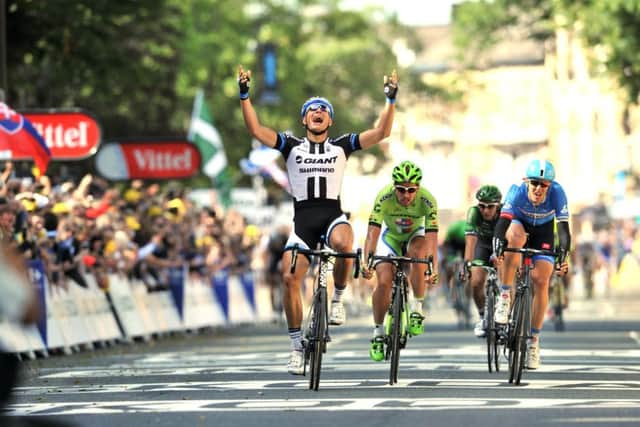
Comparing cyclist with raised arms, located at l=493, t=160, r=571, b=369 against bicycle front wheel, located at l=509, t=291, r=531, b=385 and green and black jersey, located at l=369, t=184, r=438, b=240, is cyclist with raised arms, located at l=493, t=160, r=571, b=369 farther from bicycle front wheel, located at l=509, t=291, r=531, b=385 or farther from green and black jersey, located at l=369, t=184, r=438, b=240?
green and black jersey, located at l=369, t=184, r=438, b=240

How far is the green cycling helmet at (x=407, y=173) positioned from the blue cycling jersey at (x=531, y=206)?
814 millimetres

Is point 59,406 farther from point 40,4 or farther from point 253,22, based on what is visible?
point 253,22

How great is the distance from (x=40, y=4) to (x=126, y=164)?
338 cm

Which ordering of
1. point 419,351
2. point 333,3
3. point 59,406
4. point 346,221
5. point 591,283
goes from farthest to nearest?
point 333,3 → point 591,283 → point 419,351 → point 346,221 → point 59,406

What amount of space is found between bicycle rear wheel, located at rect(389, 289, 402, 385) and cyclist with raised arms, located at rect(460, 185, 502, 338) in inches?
138

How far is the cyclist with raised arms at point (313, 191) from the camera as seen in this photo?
16141 millimetres

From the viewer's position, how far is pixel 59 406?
1501 cm

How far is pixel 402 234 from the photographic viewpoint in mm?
17891

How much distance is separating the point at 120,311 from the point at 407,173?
11.1 meters

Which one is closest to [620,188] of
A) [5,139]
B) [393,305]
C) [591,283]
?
[591,283]

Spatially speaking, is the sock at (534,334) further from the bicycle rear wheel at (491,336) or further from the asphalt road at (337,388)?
the bicycle rear wheel at (491,336)

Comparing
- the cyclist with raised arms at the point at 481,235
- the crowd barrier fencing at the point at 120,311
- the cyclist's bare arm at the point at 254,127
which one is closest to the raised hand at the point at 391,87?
the cyclist's bare arm at the point at 254,127

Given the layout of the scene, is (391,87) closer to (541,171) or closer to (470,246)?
(541,171)

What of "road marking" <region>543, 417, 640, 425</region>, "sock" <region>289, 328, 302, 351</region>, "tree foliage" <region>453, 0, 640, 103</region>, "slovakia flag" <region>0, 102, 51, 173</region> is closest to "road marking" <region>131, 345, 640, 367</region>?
"slovakia flag" <region>0, 102, 51, 173</region>
